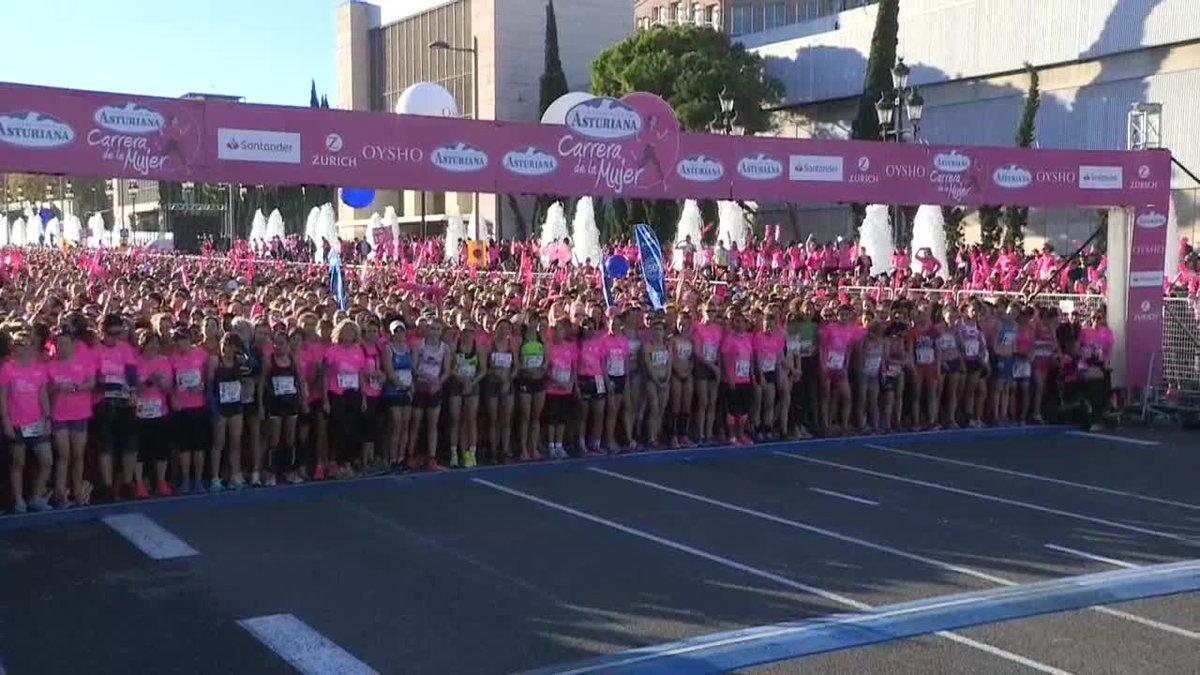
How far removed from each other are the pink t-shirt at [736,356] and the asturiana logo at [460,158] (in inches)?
138

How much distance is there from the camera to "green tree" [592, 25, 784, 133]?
48.5 m

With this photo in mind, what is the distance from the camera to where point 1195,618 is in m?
7.20

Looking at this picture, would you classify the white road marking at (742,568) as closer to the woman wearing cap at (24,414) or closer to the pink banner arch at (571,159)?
the pink banner arch at (571,159)

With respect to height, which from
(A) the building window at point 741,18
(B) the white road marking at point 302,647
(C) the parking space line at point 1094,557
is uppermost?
(A) the building window at point 741,18

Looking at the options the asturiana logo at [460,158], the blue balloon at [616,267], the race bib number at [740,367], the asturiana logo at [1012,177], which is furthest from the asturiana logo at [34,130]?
the asturiana logo at [1012,177]

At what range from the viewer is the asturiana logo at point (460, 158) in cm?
1335

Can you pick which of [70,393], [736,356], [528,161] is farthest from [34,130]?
[736,356]

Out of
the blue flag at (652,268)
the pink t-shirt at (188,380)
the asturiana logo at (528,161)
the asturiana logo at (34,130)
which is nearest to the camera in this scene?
the pink t-shirt at (188,380)

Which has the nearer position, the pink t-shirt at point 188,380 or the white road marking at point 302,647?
the white road marking at point 302,647

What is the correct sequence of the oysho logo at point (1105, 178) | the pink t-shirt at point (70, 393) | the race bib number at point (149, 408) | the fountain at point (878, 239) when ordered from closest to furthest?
the pink t-shirt at point (70, 393)
the race bib number at point (149, 408)
the oysho logo at point (1105, 178)
the fountain at point (878, 239)

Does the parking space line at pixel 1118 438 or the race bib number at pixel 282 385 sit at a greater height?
the race bib number at pixel 282 385

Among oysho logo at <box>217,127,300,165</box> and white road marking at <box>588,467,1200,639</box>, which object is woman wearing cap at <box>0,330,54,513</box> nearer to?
oysho logo at <box>217,127,300,165</box>

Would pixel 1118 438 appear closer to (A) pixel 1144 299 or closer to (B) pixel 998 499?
(A) pixel 1144 299

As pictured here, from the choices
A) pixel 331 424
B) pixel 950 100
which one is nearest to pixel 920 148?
pixel 331 424
